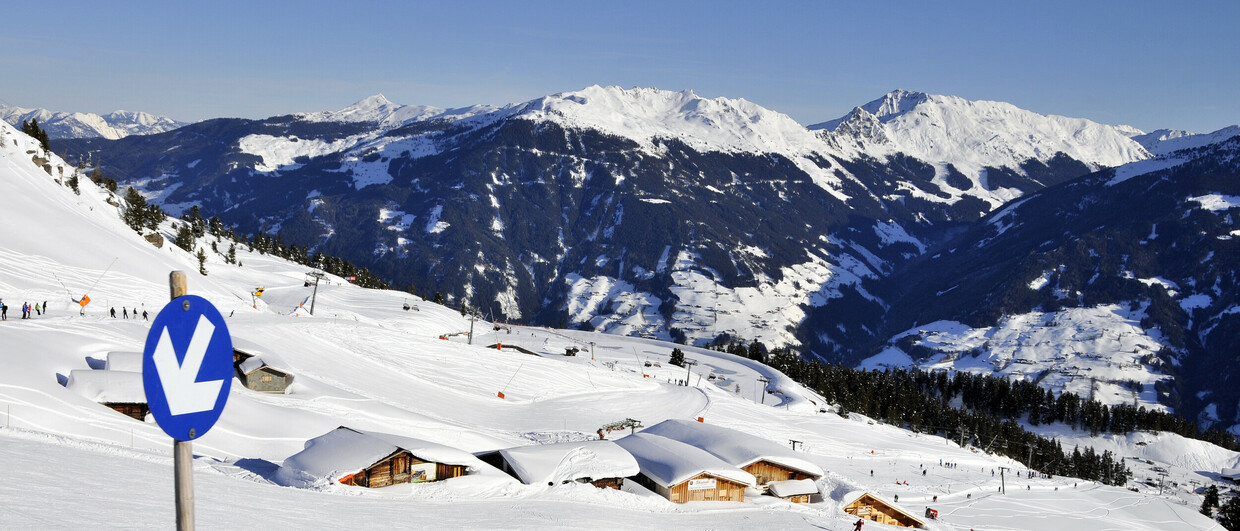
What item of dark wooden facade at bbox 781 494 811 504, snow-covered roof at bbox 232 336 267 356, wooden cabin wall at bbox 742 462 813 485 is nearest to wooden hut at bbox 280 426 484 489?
wooden cabin wall at bbox 742 462 813 485

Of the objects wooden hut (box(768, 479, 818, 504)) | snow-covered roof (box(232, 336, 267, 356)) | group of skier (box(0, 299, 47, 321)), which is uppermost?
group of skier (box(0, 299, 47, 321))

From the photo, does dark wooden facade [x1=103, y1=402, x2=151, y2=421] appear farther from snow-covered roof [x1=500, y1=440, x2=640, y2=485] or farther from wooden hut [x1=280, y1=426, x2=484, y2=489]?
snow-covered roof [x1=500, y1=440, x2=640, y2=485]

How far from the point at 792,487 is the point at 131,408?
34823 mm

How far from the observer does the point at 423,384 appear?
77.1 m

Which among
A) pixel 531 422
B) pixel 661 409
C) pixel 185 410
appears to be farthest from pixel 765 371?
pixel 185 410

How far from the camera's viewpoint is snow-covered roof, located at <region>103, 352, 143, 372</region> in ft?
152

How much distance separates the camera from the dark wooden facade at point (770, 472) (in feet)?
156

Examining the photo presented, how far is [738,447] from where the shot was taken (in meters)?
49.4

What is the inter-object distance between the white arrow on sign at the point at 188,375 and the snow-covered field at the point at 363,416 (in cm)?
1042

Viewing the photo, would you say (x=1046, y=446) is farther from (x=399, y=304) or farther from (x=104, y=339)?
(x=104, y=339)

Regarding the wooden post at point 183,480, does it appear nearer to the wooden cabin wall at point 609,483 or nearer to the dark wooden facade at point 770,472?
the wooden cabin wall at point 609,483

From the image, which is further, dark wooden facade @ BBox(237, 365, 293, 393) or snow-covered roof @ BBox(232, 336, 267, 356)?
snow-covered roof @ BBox(232, 336, 267, 356)

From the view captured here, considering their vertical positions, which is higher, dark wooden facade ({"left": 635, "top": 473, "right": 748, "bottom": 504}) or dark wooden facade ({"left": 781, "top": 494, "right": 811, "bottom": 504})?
dark wooden facade ({"left": 635, "top": 473, "right": 748, "bottom": 504})

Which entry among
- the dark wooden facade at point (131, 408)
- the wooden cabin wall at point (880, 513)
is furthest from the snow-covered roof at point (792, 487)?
the dark wooden facade at point (131, 408)
